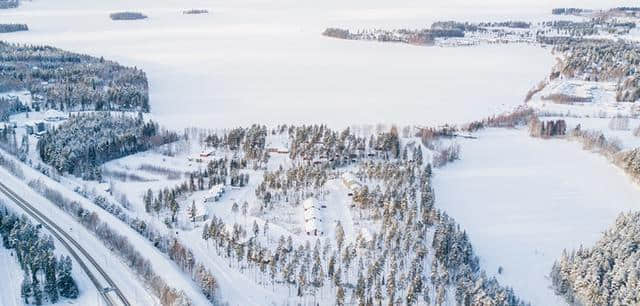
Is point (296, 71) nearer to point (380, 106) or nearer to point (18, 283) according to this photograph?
point (380, 106)

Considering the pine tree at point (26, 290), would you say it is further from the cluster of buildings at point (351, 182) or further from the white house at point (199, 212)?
the cluster of buildings at point (351, 182)

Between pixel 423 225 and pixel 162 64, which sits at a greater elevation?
pixel 162 64

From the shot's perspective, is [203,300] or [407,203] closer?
[203,300]

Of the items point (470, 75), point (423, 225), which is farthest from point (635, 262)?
point (470, 75)

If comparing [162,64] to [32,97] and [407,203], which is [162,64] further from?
[407,203]

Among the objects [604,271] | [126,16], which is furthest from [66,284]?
[126,16]

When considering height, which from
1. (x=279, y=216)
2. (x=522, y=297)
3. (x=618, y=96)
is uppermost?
(x=618, y=96)
